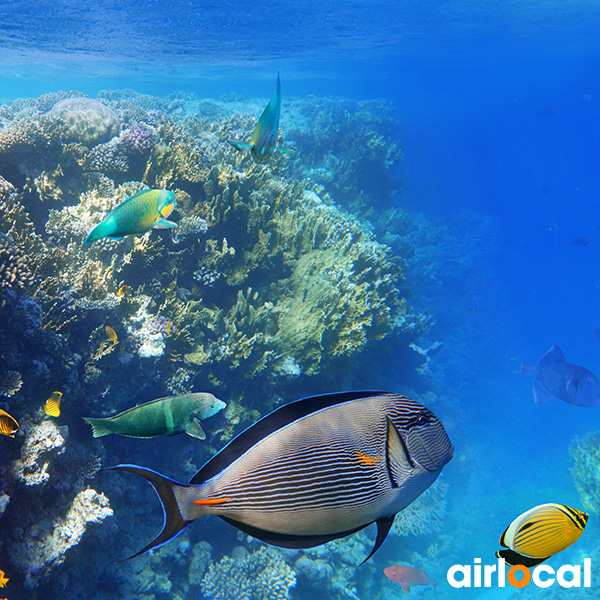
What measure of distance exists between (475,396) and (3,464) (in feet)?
67.7

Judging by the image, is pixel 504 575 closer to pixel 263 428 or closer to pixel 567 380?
pixel 567 380

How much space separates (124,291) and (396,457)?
4694mm

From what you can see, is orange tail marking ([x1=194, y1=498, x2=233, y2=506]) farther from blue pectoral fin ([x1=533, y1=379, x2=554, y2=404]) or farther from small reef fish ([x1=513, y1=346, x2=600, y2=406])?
blue pectoral fin ([x1=533, y1=379, x2=554, y2=404])

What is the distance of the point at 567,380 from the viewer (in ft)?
15.3

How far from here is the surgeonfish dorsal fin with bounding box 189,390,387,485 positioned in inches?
31.9

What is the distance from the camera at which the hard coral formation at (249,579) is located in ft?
17.9

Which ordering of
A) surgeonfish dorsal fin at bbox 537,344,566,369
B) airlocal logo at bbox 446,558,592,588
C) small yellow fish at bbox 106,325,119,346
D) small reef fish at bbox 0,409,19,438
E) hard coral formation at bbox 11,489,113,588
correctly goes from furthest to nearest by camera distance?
Result: airlocal logo at bbox 446,558,592,588 → surgeonfish dorsal fin at bbox 537,344,566,369 → small yellow fish at bbox 106,325,119,346 → hard coral formation at bbox 11,489,113,588 → small reef fish at bbox 0,409,19,438

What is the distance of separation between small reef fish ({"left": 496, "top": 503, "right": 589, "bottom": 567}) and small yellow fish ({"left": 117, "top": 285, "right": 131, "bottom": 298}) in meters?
4.66

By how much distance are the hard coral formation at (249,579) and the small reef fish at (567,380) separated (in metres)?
5.39

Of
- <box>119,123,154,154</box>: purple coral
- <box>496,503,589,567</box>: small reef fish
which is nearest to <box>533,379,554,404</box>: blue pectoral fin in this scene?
<box>496,503,589,567</box>: small reef fish

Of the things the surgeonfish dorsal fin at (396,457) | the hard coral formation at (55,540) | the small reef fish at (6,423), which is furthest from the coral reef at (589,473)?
the small reef fish at (6,423)

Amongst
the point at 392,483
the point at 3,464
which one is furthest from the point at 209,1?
the point at 392,483

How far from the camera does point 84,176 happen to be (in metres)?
5.53

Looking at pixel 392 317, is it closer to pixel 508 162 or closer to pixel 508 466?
pixel 508 466
